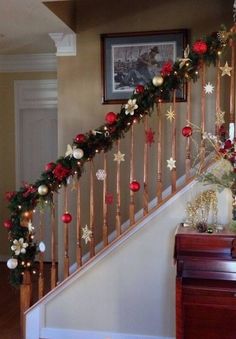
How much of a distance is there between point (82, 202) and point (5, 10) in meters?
2.04

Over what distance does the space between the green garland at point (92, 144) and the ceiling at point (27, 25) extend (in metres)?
1.13

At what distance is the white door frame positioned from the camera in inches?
220

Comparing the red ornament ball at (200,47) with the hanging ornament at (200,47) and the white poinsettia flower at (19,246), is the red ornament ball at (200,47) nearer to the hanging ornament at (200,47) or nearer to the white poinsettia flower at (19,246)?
the hanging ornament at (200,47)

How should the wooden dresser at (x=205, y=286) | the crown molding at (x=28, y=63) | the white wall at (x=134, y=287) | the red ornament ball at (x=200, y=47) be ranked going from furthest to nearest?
the crown molding at (x=28, y=63), the white wall at (x=134, y=287), the red ornament ball at (x=200, y=47), the wooden dresser at (x=205, y=286)

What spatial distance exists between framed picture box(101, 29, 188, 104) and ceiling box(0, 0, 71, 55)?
0.52 metres

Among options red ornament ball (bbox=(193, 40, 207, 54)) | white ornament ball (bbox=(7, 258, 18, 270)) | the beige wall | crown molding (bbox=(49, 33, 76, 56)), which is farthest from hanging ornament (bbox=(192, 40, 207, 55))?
the beige wall

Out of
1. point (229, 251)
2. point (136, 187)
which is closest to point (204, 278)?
point (229, 251)

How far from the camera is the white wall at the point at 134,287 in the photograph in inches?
123

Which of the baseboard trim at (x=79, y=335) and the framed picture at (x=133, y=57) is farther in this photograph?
the framed picture at (x=133, y=57)

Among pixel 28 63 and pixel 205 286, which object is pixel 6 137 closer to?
pixel 28 63

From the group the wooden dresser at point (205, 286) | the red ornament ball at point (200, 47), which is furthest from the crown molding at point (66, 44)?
the wooden dresser at point (205, 286)

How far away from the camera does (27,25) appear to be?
3.81 meters

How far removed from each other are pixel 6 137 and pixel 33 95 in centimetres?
68

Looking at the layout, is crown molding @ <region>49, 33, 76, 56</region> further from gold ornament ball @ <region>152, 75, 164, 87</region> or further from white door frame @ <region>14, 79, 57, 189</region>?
gold ornament ball @ <region>152, 75, 164, 87</region>
